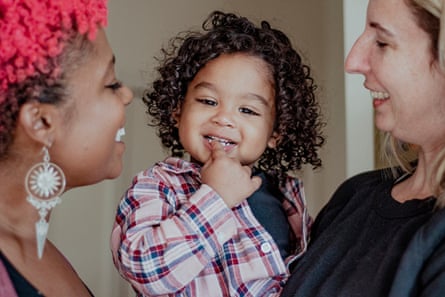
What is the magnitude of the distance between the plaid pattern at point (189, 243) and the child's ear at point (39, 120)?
13.8 inches

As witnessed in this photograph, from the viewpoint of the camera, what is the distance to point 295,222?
158 centimetres

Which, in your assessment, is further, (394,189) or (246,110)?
(246,110)

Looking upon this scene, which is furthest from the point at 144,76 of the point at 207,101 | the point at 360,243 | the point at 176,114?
the point at 360,243

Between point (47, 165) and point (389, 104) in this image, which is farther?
point (389, 104)

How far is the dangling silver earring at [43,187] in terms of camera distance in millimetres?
1022

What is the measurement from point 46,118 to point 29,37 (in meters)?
0.13

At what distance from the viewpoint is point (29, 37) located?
0.98 m

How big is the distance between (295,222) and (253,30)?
1.65 ft

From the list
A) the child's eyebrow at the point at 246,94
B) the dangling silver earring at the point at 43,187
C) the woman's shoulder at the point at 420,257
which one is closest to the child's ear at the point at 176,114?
the child's eyebrow at the point at 246,94

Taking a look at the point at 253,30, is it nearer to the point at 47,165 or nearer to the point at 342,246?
the point at 342,246

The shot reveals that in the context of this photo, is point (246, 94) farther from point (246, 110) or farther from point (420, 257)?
point (420, 257)

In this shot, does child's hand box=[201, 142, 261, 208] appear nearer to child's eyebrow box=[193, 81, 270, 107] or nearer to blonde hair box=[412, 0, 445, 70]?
child's eyebrow box=[193, 81, 270, 107]

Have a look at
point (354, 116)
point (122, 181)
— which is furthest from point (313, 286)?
point (122, 181)

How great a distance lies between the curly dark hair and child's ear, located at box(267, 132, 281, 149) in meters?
0.01
